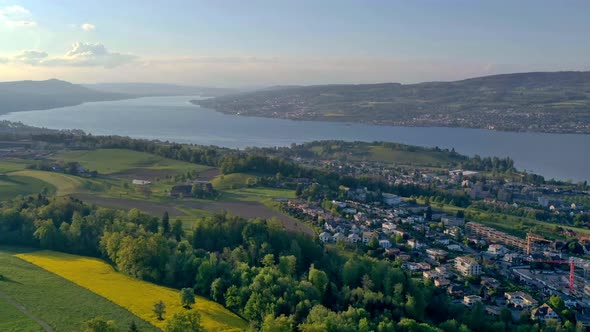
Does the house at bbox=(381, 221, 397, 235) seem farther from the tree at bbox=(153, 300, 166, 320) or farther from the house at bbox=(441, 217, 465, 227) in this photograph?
the tree at bbox=(153, 300, 166, 320)

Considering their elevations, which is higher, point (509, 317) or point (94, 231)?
point (94, 231)

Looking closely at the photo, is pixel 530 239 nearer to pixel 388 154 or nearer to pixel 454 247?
pixel 454 247

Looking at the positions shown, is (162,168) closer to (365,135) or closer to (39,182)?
(39,182)

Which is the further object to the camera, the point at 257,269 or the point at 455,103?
the point at 455,103

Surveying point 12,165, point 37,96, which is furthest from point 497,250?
point 37,96

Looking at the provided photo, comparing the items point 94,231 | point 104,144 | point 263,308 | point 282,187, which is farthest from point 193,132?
point 263,308

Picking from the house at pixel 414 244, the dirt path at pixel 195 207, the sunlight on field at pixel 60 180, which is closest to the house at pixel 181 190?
the dirt path at pixel 195 207

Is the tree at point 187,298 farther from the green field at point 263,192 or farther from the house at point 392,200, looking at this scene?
the house at point 392,200
